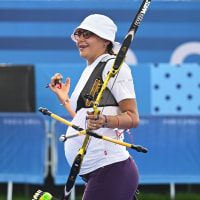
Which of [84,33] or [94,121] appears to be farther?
[84,33]

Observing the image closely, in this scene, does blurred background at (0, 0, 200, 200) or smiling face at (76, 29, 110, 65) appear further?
blurred background at (0, 0, 200, 200)

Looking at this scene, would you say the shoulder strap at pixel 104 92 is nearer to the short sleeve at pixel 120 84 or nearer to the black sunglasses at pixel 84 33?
the short sleeve at pixel 120 84

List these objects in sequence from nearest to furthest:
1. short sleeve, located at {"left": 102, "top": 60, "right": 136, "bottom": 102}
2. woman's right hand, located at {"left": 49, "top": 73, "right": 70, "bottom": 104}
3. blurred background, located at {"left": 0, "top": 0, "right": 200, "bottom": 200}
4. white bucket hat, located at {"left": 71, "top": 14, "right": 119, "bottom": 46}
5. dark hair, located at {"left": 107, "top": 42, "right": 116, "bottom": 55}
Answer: short sleeve, located at {"left": 102, "top": 60, "right": 136, "bottom": 102}, white bucket hat, located at {"left": 71, "top": 14, "right": 119, "bottom": 46}, dark hair, located at {"left": 107, "top": 42, "right": 116, "bottom": 55}, woman's right hand, located at {"left": 49, "top": 73, "right": 70, "bottom": 104}, blurred background, located at {"left": 0, "top": 0, "right": 200, "bottom": 200}

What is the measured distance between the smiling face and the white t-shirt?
4cm

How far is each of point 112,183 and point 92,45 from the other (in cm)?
78

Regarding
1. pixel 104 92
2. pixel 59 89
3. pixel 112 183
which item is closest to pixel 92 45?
pixel 104 92

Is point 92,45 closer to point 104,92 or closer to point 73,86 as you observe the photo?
point 104,92

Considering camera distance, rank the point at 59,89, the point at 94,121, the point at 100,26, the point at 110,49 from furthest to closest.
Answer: the point at 59,89 → the point at 110,49 → the point at 100,26 → the point at 94,121

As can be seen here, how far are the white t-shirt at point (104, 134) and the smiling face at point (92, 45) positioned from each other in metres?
0.04

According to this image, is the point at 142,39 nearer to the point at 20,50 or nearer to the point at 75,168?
the point at 20,50

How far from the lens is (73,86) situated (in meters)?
7.06

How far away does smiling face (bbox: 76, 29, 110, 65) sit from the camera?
2941 millimetres

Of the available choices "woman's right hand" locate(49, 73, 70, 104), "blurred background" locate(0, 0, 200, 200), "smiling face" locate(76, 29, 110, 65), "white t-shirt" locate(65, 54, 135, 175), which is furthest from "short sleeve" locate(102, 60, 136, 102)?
"blurred background" locate(0, 0, 200, 200)

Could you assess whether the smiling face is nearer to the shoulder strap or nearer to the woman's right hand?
the shoulder strap
